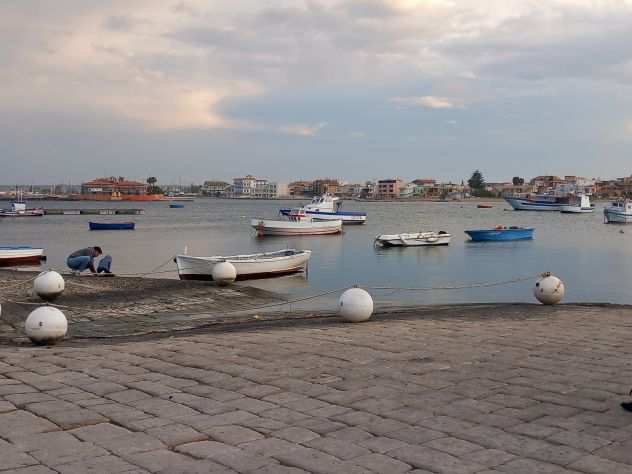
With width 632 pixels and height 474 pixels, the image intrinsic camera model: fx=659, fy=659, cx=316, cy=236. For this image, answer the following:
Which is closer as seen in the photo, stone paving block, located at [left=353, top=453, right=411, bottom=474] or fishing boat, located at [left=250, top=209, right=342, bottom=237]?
stone paving block, located at [left=353, top=453, right=411, bottom=474]

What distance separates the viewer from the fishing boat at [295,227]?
176 feet

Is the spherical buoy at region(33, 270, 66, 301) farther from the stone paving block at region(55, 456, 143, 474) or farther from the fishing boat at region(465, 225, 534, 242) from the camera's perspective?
the fishing boat at region(465, 225, 534, 242)

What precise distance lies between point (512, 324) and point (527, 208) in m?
116

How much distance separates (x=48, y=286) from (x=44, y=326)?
24.9ft

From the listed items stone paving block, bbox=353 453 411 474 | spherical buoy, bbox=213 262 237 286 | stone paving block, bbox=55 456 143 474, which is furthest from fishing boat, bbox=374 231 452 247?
stone paving block, bbox=55 456 143 474

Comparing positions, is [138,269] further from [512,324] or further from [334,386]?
[334,386]

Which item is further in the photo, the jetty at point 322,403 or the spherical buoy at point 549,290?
the spherical buoy at point 549,290

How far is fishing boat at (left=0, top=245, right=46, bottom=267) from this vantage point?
97.3ft

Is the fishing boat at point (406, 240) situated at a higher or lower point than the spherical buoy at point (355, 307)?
lower

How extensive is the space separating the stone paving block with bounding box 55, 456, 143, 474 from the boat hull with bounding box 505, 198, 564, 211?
383ft

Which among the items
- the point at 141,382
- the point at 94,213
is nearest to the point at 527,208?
the point at 94,213

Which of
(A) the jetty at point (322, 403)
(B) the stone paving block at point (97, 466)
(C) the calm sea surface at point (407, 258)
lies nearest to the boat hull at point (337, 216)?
(C) the calm sea surface at point (407, 258)

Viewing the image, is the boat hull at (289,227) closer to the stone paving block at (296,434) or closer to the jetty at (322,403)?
the jetty at (322,403)

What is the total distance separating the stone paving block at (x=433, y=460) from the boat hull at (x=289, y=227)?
48824 millimetres
